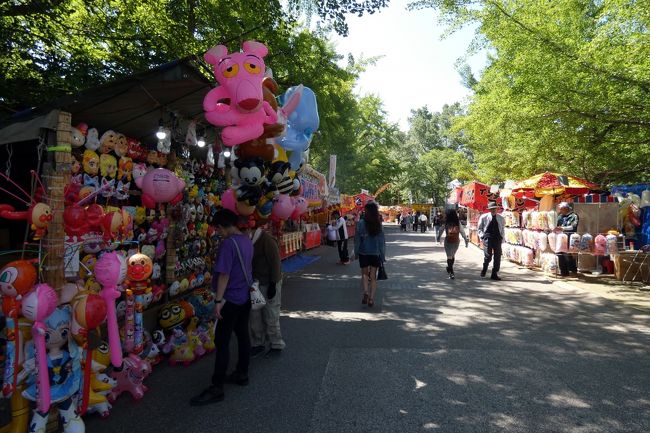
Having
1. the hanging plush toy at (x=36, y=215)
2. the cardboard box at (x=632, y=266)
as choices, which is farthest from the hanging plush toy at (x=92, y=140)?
the cardboard box at (x=632, y=266)

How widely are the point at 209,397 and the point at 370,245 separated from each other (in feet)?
14.0

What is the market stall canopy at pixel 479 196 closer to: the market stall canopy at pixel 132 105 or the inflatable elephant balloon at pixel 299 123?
the inflatable elephant balloon at pixel 299 123

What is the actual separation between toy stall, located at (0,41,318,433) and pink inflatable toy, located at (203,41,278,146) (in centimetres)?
2

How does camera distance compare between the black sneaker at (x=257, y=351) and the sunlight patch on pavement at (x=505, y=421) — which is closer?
the sunlight patch on pavement at (x=505, y=421)

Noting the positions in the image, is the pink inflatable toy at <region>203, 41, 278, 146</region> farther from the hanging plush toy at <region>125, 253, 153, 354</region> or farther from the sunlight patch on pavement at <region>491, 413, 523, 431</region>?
the sunlight patch on pavement at <region>491, 413, 523, 431</region>

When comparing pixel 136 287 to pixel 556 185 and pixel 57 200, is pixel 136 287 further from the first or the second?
pixel 556 185

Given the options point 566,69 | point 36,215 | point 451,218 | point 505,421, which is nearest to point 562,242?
point 451,218

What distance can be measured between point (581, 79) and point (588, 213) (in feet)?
12.6

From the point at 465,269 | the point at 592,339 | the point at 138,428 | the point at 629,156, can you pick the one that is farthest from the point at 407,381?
the point at 629,156

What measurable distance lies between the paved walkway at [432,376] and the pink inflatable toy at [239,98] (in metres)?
2.68

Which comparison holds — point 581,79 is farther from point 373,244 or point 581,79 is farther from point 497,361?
point 497,361

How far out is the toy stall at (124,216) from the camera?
3264 mm

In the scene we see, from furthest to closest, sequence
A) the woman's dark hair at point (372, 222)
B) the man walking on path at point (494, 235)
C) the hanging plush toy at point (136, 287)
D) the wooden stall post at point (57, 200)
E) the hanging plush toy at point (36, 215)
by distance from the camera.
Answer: the man walking on path at point (494, 235), the woman's dark hair at point (372, 222), the hanging plush toy at point (136, 287), the wooden stall post at point (57, 200), the hanging plush toy at point (36, 215)

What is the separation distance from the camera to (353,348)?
18.0 feet
